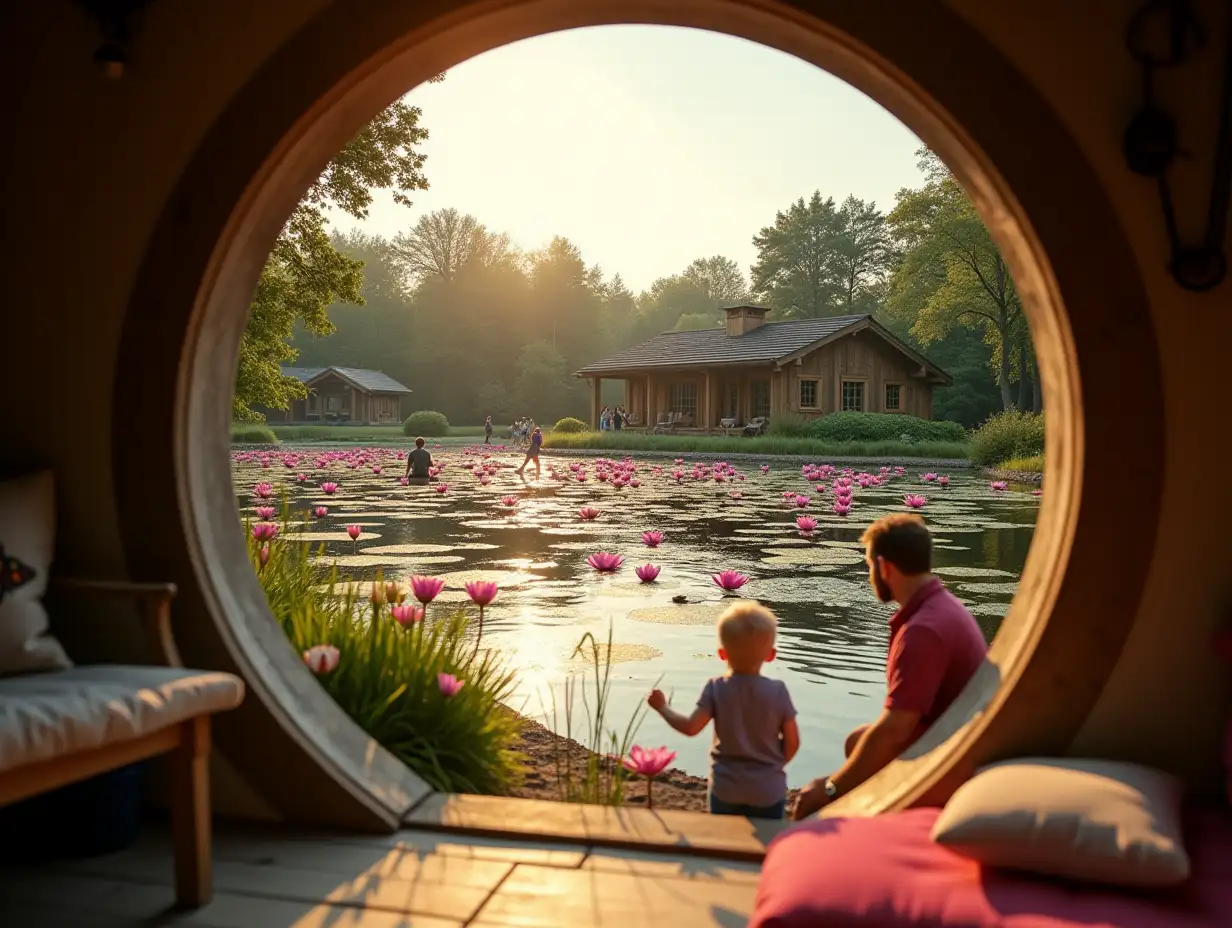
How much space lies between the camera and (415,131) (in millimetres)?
6562

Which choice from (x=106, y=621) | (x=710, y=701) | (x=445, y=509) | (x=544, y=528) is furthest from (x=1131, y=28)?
(x=445, y=509)

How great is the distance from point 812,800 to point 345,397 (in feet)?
143

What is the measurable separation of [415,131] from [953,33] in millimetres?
5223

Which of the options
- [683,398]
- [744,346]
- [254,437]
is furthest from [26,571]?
[254,437]

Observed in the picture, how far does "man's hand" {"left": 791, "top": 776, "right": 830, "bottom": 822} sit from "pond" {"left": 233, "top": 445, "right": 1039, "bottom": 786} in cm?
65

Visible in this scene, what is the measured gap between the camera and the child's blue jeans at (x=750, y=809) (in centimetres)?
228

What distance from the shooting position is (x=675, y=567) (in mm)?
6379

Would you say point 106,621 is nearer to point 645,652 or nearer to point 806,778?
point 806,778

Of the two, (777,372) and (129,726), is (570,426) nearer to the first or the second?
(777,372)

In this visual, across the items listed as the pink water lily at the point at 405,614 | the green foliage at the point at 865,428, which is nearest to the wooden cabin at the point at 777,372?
the green foliage at the point at 865,428

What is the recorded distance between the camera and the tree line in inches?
1218

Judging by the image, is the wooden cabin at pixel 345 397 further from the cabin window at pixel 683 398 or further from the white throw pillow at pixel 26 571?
the white throw pillow at pixel 26 571

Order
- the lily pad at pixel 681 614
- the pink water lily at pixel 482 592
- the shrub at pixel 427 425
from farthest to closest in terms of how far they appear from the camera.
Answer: the shrub at pixel 427 425 → the lily pad at pixel 681 614 → the pink water lily at pixel 482 592

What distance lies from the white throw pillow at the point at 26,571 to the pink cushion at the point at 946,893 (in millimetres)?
1474
